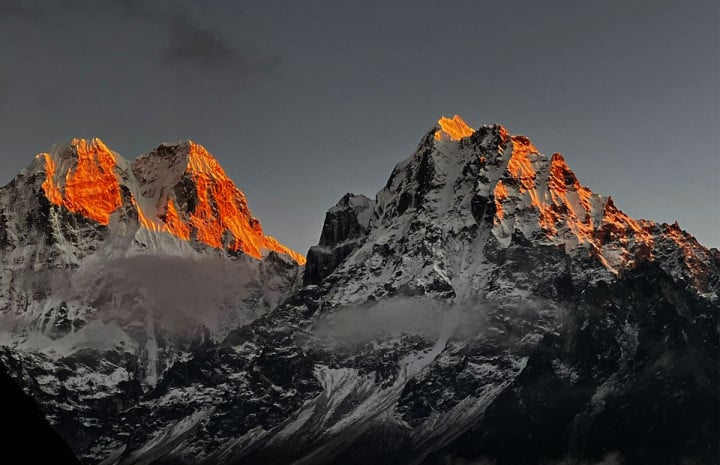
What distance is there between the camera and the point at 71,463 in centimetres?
8331

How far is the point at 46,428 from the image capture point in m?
83.8

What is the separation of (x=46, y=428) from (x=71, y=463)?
2667 millimetres

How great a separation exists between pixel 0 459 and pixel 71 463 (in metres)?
7.40

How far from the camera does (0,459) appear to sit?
76.5 metres

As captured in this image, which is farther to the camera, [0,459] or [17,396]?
[17,396]

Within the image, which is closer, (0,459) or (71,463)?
(0,459)

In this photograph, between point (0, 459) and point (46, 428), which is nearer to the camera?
point (0, 459)

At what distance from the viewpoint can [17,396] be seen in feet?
271

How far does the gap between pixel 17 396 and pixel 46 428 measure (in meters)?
2.83

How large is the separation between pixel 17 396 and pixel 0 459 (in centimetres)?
670
